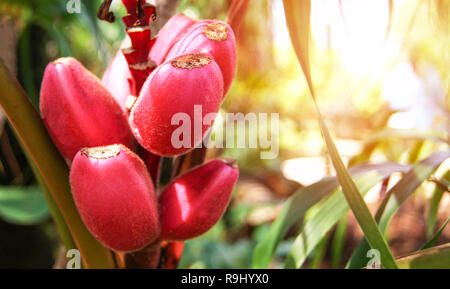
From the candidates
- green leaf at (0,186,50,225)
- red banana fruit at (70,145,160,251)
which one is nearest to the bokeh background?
green leaf at (0,186,50,225)

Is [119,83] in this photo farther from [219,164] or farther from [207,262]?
[207,262]

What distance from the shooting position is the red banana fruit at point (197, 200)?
310 millimetres

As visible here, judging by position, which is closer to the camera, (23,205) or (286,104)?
(23,205)

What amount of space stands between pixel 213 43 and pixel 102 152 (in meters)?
0.10

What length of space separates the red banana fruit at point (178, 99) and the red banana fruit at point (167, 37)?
0.22 feet

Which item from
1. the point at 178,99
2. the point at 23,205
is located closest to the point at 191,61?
the point at 178,99

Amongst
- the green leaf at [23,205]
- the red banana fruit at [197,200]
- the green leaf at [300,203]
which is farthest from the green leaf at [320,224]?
the green leaf at [23,205]

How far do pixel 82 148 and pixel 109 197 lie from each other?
0.04m

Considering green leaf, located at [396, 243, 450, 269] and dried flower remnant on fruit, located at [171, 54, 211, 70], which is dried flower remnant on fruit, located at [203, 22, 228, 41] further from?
green leaf, located at [396, 243, 450, 269]

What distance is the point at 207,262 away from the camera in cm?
82

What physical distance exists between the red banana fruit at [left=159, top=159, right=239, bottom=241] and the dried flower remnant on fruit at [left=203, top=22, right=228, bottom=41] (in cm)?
9

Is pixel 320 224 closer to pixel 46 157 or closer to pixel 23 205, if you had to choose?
pixel 46 157

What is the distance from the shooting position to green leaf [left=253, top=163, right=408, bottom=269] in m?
0.41

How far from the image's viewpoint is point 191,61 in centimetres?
26
